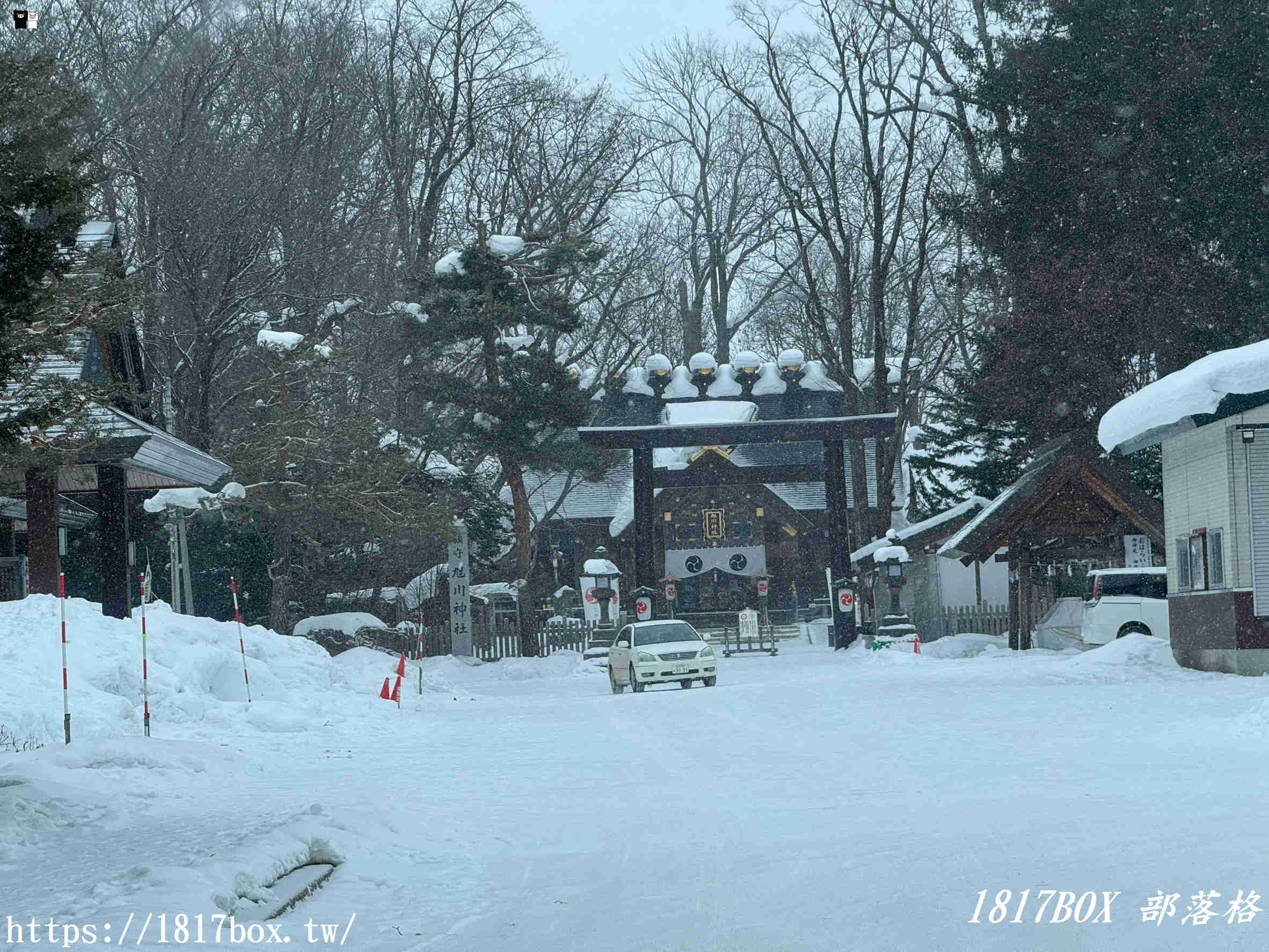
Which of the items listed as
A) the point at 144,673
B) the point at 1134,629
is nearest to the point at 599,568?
the point at 1134,629

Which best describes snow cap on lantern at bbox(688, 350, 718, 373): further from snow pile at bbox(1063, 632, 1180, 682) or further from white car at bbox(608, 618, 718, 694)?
snow pile at bbox(1063, 632, 1180, 682)

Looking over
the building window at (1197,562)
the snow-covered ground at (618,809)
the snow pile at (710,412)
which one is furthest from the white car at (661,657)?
the snow pile at (710,412)

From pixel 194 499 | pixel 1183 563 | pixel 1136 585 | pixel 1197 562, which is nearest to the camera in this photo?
pixel 1197 562

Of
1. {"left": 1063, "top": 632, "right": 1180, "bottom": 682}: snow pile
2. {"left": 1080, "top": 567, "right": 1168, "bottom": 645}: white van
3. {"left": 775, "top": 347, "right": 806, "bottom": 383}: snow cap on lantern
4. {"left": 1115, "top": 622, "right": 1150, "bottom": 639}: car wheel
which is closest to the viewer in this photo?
{"left": 1063, "top": 632, "right": 1180, "bottom": 682}: snow pile

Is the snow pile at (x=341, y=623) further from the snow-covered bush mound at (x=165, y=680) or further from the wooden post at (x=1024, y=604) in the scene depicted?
the wooden post at (x=1024, y=604)

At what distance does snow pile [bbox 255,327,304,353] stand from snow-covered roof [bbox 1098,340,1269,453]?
60.9 feet

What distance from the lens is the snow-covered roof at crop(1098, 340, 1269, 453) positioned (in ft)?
70.1

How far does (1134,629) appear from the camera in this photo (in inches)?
1173

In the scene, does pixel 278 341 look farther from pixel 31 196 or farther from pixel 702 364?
pixel 31 196

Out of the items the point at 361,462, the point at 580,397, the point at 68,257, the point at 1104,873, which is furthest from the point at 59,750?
the point at 580,397

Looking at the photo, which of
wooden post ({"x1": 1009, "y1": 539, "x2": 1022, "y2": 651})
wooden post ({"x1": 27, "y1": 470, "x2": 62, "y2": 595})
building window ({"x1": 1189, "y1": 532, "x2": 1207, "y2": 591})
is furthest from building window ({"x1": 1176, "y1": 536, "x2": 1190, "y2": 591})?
wooden post ({"x1": 27, "y1": 470, "x2": 62, "y2": 595})

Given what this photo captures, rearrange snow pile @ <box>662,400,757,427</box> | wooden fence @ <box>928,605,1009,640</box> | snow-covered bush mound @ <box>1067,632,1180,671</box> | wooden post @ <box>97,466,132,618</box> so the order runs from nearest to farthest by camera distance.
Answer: wooden post @ <box>97,466,132,618</box>
snow-covered bush mound @ <box>1067,632,1180,671</box>
snow pile @ <box>662,400,757,427</box>
wooden fence @ <box>928,605,1009,640</box>

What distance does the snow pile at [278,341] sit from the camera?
33938 millimetres

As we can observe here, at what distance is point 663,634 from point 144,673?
15.4 metres
